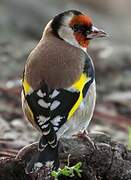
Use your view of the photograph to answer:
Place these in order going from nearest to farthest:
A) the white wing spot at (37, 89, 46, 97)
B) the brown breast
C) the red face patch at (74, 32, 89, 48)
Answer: the white wing spot at (37, 89, 46, 97)
the brown breast
the red face patch at (74, 32, 89, 48)

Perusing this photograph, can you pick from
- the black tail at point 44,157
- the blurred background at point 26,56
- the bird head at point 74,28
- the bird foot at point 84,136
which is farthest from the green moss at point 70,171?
the blurred background at point 26,56

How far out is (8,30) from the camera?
1209cm

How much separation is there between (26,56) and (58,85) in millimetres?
4678

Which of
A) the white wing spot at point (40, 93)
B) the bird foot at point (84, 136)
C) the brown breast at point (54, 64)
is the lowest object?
the bird foot at point (84, 136)

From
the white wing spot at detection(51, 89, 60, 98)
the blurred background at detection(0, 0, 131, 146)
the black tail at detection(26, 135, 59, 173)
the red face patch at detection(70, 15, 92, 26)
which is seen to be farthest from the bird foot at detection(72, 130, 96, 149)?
the blurred background at detection(0, 0, 131, 146)

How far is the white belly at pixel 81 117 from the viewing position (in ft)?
19.7

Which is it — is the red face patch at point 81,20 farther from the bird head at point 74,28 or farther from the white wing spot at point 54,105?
the white wing spot at point 54,105

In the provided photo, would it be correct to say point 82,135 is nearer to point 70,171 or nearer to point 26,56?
point 70,171

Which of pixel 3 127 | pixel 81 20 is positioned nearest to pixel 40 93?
pixel 81 20

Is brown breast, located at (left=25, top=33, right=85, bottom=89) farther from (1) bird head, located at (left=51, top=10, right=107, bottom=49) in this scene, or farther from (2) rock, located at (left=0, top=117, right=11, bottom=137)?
(2) rock, located at (left=0, top=117, right=11, bottom=137)

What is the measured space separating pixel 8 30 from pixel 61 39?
545 centimetres

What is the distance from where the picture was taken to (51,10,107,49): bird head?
673cm

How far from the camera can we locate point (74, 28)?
6.84 metres

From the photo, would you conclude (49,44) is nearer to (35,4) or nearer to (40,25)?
(40,25)
